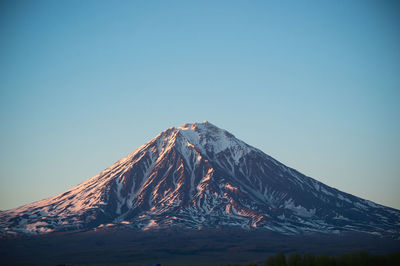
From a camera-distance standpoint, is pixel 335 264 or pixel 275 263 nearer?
pixel 335 264

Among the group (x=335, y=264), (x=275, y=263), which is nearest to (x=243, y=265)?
(x=275, y=263)

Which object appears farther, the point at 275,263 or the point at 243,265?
the point at 243,265

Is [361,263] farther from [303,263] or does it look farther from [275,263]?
[275,263]

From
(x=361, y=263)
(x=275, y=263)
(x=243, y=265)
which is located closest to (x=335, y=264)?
(x=361, y=263)

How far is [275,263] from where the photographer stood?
149 m

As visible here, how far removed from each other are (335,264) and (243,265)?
66.1 metres

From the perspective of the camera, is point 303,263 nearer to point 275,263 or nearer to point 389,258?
point 275,263

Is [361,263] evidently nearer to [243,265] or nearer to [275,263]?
[275,263]

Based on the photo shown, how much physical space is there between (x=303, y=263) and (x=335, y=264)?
897 cm

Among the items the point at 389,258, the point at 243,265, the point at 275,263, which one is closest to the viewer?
the point at 389,258

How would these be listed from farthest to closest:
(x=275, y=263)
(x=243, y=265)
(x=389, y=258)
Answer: (x=243, y=265), (x=275, y=263), (x=389, y=258)

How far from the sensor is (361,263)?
5310 inches

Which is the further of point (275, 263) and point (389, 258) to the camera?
point (275, 263)

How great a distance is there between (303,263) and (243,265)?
194 ft
